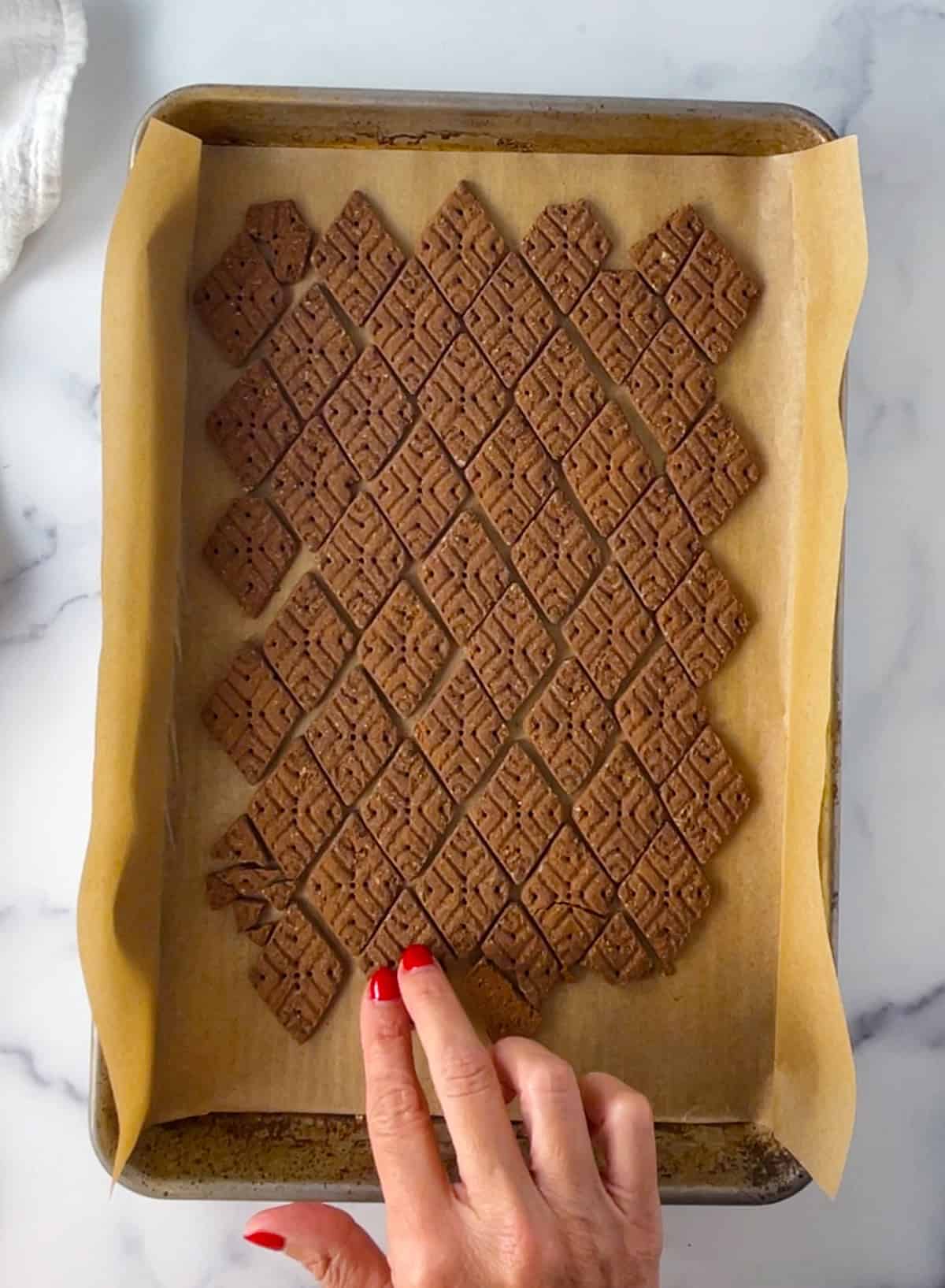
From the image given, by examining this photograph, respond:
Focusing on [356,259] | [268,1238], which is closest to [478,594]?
[356,259]

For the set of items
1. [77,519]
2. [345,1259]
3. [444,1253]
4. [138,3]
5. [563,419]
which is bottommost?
[345,1259]

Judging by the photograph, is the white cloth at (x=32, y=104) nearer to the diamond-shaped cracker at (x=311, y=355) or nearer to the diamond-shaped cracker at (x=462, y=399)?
the diamond-shaped cracker at (x=311, y=355)

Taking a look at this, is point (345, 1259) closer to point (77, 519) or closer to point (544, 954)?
point (544, 954)

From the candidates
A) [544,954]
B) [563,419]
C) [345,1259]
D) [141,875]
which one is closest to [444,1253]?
[345,1259]

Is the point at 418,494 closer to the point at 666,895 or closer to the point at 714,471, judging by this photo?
the point at 714,471

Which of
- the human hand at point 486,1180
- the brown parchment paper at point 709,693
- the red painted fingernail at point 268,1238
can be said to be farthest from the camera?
the brown parchment paper at point 709,693

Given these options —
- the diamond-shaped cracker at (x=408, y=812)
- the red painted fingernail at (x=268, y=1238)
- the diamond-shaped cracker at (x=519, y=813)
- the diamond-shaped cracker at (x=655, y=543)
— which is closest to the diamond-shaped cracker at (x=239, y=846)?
the diamond-shaped cracker at (x=408, y=812)
